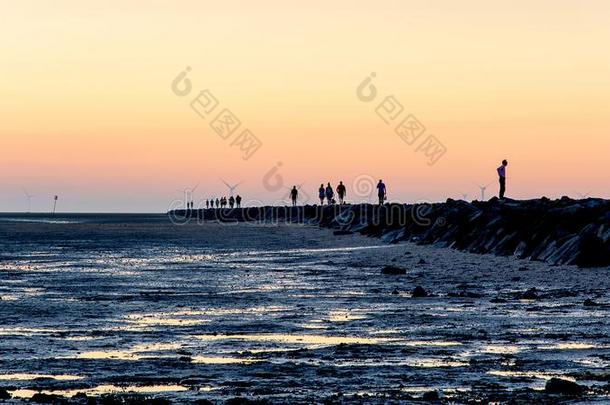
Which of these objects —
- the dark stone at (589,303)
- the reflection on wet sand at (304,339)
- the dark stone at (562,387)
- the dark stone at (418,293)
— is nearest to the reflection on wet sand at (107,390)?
the dark stone at (562,387)

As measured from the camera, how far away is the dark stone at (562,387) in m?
9.77

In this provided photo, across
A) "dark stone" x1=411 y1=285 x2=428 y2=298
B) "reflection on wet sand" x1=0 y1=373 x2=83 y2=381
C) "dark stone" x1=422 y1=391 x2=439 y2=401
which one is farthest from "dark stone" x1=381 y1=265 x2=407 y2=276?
"dark stone" x1=422 y1=391 x2=439 y2=401

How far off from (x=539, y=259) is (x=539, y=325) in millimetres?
13369

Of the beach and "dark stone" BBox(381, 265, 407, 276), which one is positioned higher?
"dark stone" BBox(381, 265, 407, 276)

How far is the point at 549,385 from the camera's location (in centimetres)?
990

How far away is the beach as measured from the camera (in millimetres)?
10281

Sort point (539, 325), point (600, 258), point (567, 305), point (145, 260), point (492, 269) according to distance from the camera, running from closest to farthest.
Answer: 1. point (539, 325)
2. point (567, 305)
3. point (600, 258)
4. point (492, 269)
5. point (145, 260)

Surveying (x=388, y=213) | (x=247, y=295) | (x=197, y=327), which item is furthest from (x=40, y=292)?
(x=388, y=213)

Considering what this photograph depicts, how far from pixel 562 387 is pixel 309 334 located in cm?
506

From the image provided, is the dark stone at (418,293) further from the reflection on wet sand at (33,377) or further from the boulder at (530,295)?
the reflection on wet sand at (33,377)

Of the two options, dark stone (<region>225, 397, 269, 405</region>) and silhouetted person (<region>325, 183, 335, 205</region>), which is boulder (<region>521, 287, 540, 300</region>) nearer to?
dark stone (<region>225, 397, 269, 405</region>)

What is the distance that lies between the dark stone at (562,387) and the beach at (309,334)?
0.06m

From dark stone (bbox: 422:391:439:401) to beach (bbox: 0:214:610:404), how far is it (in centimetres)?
3

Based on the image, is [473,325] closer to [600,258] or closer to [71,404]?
[71,404]
